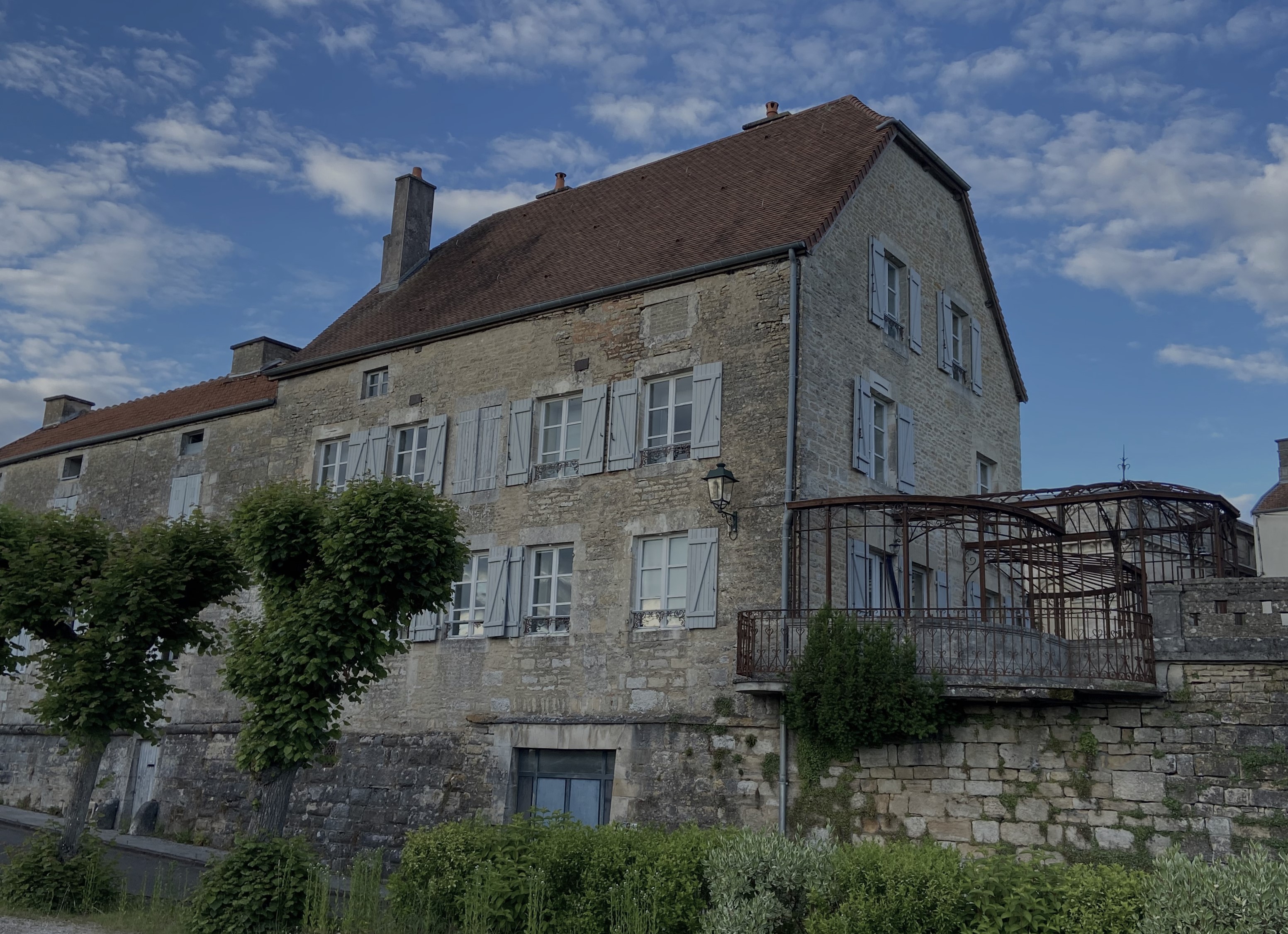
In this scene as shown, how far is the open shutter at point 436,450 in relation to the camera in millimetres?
16891

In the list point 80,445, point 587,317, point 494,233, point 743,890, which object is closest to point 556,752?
point 587,317

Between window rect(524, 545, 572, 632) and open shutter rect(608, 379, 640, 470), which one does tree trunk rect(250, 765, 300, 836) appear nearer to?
window rect(524, 545, 572, 632)

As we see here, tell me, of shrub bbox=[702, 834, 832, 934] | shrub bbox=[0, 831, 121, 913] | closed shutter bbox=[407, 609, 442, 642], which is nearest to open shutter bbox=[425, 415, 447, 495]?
closed shutter bbox=[407, 609, 442, 642]

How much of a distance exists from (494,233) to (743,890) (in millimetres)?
14370

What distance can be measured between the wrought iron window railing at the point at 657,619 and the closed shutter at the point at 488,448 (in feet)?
10.2

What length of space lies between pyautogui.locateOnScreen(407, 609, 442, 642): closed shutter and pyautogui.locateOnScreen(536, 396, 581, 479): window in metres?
2.44

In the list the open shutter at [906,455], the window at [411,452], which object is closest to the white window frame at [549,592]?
the window at [411,452]

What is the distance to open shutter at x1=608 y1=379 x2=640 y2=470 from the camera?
14969 millimetres

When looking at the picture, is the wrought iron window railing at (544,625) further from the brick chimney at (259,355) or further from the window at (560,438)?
the brick chimney at (259,355)

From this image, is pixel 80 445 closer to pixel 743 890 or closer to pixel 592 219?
pixel 592 219

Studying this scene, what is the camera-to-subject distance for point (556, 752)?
1466cm

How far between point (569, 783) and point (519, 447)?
4485mm

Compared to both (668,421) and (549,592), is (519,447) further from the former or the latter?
(668,421)

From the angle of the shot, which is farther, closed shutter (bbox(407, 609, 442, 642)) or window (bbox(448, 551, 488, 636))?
closed shutter (bbox(407, 609, 442, 642))
